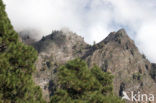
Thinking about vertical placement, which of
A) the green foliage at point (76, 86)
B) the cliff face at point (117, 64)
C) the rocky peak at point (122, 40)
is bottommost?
the green foliage at point (76, 86)

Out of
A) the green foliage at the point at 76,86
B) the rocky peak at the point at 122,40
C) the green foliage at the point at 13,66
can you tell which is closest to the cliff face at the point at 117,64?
the rocky peak at the point at 122,40

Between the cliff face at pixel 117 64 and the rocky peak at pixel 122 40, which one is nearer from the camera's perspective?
the cliff face at pixel 117 64

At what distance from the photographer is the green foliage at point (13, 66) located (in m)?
12.1

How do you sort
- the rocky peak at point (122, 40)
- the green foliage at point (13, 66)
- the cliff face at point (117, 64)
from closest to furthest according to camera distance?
the green foliage at point (13, 66) < the cliff face at point (117, 64) < the rocky peak at point (122, 40)

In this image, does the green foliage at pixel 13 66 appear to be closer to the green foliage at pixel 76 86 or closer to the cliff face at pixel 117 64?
the green foliage at pixel 76 86

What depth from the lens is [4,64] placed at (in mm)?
12109

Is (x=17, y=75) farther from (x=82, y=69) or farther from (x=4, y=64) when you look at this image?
(x=82, y=69)

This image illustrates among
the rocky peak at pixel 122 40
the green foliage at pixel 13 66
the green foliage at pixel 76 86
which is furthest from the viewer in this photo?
the rocky peak at pixel 122 40

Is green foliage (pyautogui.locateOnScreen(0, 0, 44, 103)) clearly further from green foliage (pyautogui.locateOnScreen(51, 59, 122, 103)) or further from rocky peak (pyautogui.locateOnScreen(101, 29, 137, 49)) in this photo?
rocky peak (pyautogui.locateOnScreen(101, 29, 137, 49))

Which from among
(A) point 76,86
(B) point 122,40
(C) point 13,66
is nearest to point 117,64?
(B) point 122,40

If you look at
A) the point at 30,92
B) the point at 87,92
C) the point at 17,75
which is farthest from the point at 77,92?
the point at 17,75

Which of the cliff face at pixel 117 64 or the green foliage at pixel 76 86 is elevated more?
the cliff face at pixel 117 64

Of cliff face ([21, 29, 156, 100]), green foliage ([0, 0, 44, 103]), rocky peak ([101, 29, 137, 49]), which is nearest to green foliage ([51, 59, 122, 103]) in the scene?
green foliage ([0, 0, 44, 103])

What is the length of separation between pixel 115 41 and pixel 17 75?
559 ft
